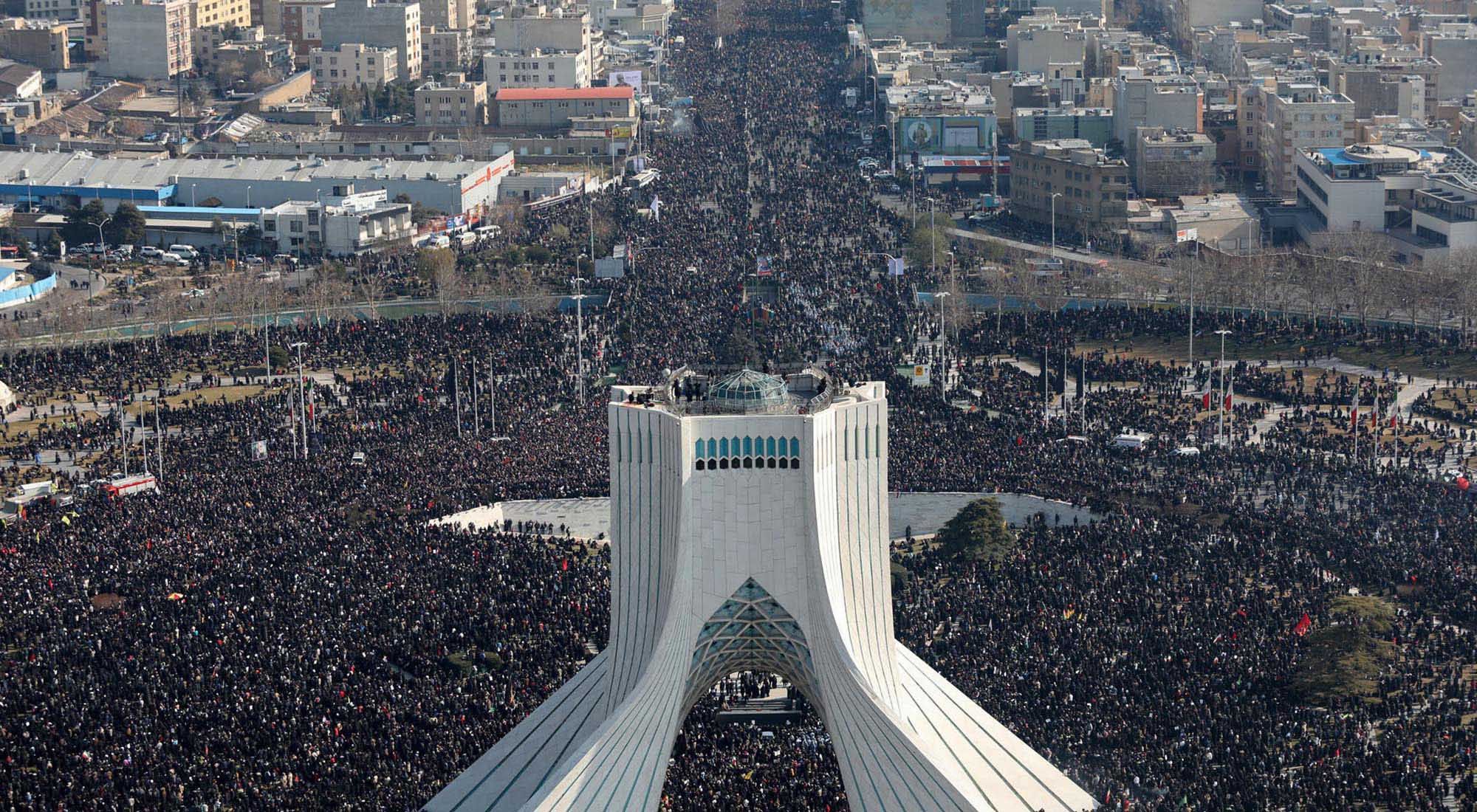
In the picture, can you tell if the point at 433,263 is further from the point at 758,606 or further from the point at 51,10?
the point at 51,10

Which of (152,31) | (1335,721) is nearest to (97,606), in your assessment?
(1335,721)

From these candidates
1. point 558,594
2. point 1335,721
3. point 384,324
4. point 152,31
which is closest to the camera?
point 1335,721

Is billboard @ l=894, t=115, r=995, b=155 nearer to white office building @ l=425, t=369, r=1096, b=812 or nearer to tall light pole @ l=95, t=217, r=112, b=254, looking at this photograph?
tall light pole @ l=95, t=217, r=112, b=254

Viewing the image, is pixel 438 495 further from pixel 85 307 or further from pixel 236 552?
pixel 85 307

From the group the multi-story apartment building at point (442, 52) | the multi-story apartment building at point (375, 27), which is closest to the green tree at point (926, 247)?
the multi-story apartment building at point (375, 27)

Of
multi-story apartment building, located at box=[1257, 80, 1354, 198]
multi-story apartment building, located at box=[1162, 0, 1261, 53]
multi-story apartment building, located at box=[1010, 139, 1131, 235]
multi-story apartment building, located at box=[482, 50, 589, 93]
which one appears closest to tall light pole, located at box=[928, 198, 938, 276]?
multi-story apartment building, located at box=[1010, 139, 1131, 235]

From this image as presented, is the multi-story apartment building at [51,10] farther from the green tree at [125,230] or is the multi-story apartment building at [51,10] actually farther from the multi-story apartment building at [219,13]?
the green tree at [125,230]
